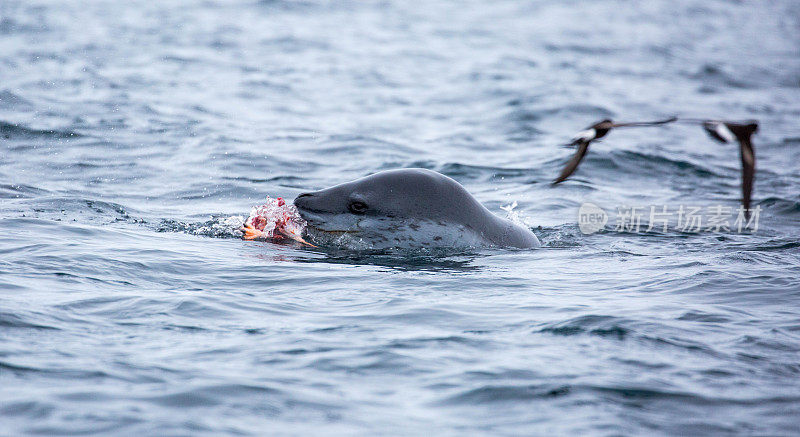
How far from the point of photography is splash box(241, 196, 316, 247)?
8.77m

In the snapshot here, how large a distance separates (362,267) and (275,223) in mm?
1402

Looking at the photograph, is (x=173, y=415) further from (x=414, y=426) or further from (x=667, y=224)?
(x=667, y=224)

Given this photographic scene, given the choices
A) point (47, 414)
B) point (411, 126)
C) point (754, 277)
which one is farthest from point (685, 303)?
point (411, 126)

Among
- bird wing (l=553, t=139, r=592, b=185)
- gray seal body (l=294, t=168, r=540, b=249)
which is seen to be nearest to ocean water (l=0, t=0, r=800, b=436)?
gray seal body (l=294, t=168, r=540, b=249)

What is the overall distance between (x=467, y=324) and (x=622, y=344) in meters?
0.98

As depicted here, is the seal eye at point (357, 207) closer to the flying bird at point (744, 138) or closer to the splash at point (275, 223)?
the splash at point (275, 223)

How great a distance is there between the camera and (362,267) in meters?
7.91

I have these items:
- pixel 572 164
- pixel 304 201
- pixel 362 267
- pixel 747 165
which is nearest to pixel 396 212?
pixel 362 267

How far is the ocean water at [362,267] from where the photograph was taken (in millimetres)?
5043

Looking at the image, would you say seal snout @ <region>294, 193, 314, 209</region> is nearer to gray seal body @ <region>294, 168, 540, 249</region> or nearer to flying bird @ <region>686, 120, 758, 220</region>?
gray seal body @ <region>294, 168, 540, 249</region>

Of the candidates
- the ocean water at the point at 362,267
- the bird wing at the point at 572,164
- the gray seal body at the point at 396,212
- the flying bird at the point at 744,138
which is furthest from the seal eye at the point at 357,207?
the flying bird at the point at 744,138

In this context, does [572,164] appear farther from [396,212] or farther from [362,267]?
[396,212]

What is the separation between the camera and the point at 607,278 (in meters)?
8.01

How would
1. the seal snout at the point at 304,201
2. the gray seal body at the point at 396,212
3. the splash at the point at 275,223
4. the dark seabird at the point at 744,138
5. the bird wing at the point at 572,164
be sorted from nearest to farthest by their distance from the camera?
the dark seabird at the point at 744,138 → the bird wing at the point at 572,164 → the gray seal body at the point at 396,212 → the seal snout at the point at 304,201 → the splash at the point at 275,223
